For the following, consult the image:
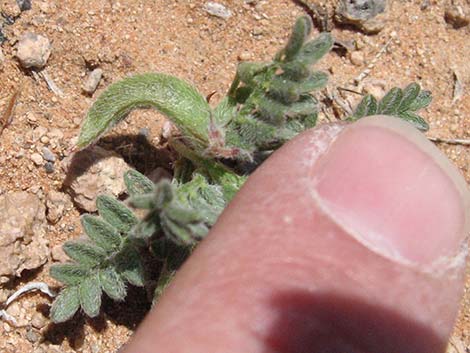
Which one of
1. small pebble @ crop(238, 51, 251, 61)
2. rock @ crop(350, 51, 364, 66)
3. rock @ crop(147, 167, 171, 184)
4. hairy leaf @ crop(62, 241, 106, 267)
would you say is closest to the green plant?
hairy leaf @ crop(62, 241, 106, 267)

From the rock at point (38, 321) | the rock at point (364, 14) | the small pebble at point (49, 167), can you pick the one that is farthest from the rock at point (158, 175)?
the rock at point (364, 14)

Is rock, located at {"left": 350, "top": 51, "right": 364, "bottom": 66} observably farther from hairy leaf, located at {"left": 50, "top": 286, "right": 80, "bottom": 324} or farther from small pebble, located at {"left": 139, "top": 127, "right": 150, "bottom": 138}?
hairy leaf, located at {"left": 50, "top": 286, "right": 80, "bottom": 324}

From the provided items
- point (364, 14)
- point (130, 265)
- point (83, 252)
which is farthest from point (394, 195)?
point (364, 14)

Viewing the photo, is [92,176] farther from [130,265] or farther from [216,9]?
[216,9]

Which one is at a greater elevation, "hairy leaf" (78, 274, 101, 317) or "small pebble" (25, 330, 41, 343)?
"hairy leaf" (78, 274, 101, 317)

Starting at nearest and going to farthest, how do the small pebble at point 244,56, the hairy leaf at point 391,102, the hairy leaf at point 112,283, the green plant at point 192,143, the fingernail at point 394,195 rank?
the fingernail at point 394,195 < the green plant at point 192,143 < the hairy leaf at point 112,283 < the hairy leaf at point 391,102 < the small pebble at point 244,56

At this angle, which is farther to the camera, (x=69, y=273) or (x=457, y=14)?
(x=457, y=14)

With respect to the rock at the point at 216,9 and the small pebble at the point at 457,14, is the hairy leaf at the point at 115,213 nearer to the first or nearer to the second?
the rock at the point at 216,9
